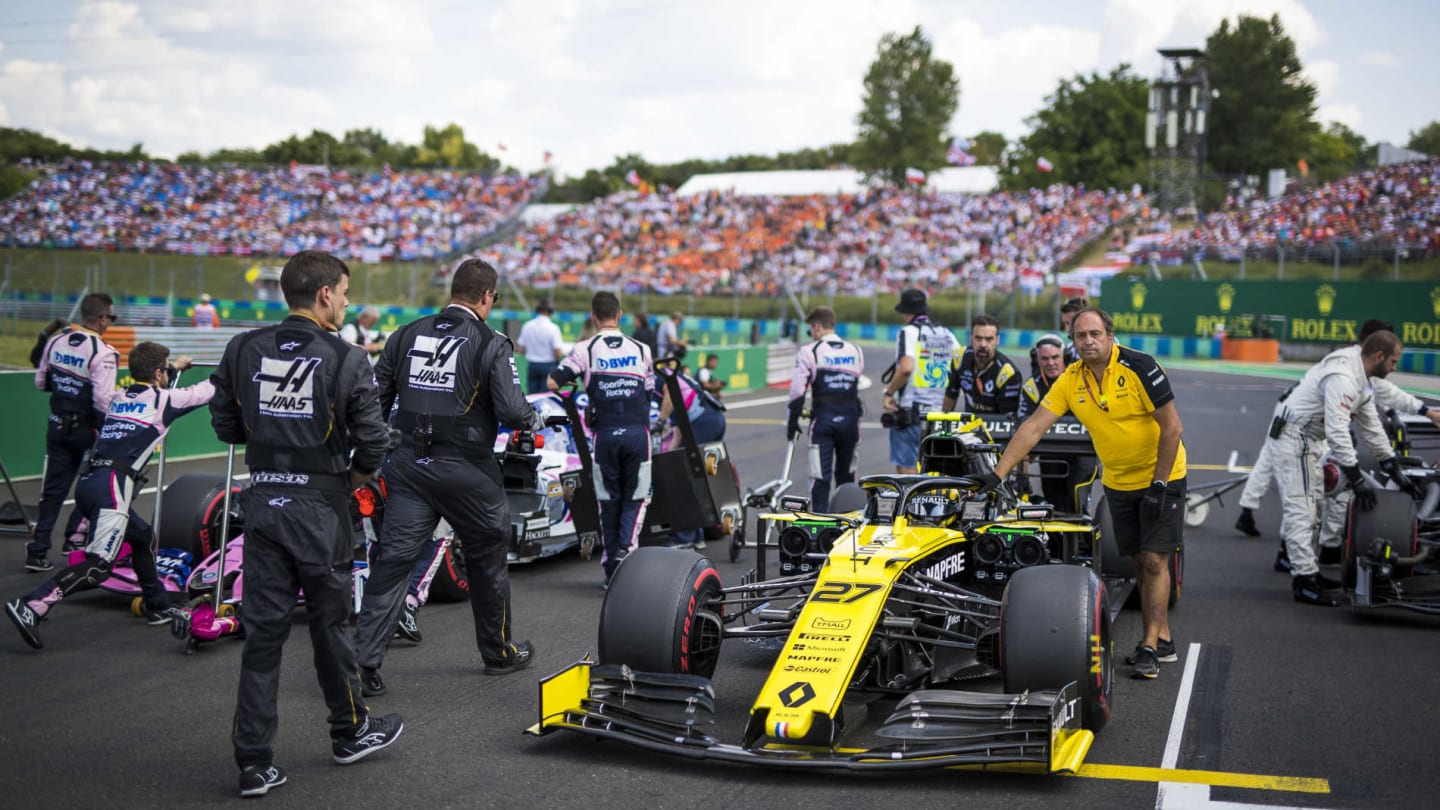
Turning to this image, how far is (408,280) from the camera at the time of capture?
46875 millimetres

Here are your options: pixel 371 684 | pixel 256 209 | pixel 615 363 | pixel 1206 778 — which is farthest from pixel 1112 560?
pixel 256 209

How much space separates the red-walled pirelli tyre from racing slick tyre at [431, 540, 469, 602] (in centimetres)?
560

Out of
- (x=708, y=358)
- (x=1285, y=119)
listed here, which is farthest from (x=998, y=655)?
(x=1285, y=119)

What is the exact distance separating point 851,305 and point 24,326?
24430 millimetres

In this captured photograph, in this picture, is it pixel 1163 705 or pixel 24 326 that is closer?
pixel 1163 705

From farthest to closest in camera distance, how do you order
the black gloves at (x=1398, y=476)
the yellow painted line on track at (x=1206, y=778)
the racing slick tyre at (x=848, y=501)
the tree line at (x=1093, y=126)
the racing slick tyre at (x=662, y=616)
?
1. the tree line at (x=1093, y=126)
2. the racing slick tyre at (x=848, y=501)
3. the black gloves at (x=1398, y=476)
4. the racing slick tyre at (x=662, y=616)
5. the yellow painted line on track at (x=1206, y=778)

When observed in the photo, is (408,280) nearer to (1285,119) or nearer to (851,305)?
(851,305)

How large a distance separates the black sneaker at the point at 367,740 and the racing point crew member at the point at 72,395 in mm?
Result: 4400

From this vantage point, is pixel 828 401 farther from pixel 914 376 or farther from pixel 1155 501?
pixel 1155 501

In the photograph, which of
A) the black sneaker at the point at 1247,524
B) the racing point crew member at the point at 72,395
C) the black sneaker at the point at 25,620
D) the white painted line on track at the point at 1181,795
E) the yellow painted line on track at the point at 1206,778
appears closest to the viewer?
the white painted line on track at the point at 1181,795

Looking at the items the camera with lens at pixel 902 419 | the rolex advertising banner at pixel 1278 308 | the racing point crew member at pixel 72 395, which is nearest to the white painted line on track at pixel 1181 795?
the camera with lens at pixel 902 419

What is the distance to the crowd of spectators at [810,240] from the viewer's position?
4594 centimetres

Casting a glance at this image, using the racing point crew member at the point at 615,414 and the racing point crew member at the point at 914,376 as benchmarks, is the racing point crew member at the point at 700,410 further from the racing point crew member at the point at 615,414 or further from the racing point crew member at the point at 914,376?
the racing point crew member at the point at 615,414

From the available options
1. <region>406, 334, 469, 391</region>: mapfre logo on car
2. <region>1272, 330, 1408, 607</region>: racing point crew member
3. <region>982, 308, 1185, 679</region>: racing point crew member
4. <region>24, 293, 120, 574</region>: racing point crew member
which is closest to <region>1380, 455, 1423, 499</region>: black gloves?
<region>1272, 330, 1408, 607</region>: racing point crew member
